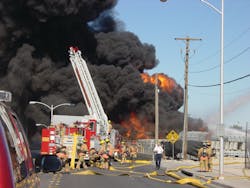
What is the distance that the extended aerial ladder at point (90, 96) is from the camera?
29.8 metres

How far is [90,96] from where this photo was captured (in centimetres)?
3378

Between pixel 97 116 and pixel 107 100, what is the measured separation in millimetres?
28634

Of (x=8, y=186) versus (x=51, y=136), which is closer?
(x=8, y=186)

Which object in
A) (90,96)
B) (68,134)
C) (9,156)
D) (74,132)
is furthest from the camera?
(90,96)

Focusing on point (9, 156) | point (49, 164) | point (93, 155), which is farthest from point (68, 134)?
point (9, 156)

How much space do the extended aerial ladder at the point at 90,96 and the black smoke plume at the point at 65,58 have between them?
16888 mm

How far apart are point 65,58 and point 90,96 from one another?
2798cm

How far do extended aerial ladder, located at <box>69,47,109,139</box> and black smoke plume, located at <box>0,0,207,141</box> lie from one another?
16.9 meters

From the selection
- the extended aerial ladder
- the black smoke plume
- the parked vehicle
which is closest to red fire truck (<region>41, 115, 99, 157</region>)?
the extended aerial ladder

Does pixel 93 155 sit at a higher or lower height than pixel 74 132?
lower

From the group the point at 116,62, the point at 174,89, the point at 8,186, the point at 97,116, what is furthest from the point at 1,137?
the point at 174,89

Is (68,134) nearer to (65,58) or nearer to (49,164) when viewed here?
(49,164)

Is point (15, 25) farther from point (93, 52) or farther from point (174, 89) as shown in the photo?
point (174, 89)

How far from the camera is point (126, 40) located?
64.8m
